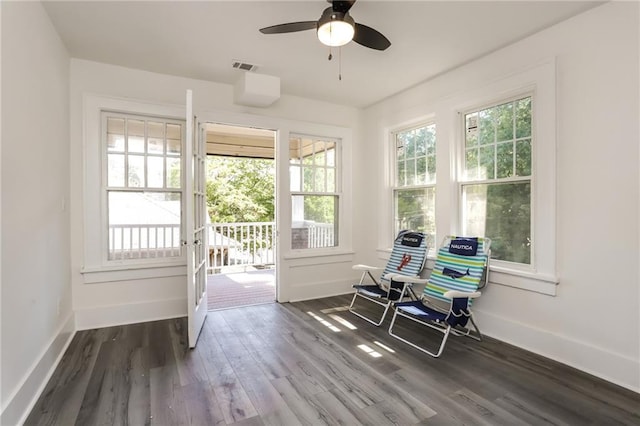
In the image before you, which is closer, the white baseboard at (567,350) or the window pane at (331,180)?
the white baseboard at (567,350)

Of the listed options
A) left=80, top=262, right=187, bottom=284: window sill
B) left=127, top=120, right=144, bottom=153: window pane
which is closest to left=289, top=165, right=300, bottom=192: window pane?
left=80, top=262, right=187, bottom=284: window sill

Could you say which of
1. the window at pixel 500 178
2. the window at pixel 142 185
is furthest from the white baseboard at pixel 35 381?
the window at pixel 500 178

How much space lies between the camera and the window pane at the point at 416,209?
3.86 m

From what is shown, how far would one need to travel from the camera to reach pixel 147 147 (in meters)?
3.56

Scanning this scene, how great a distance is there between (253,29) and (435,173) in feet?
7.62

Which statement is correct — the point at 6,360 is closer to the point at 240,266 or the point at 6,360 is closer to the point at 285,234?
the point at 285,234

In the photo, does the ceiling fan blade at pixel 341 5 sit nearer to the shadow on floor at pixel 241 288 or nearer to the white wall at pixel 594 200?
the white wall at pixel 594 200

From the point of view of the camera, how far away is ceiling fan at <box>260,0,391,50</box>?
2059mm

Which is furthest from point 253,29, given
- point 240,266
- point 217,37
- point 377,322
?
point 240,266

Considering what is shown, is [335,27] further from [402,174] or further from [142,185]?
[142,185]

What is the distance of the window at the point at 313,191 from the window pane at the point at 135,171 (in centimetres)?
170

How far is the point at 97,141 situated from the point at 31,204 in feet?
4.47

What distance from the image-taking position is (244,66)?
3361 millimetres

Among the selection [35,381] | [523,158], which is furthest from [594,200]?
[35,381]
